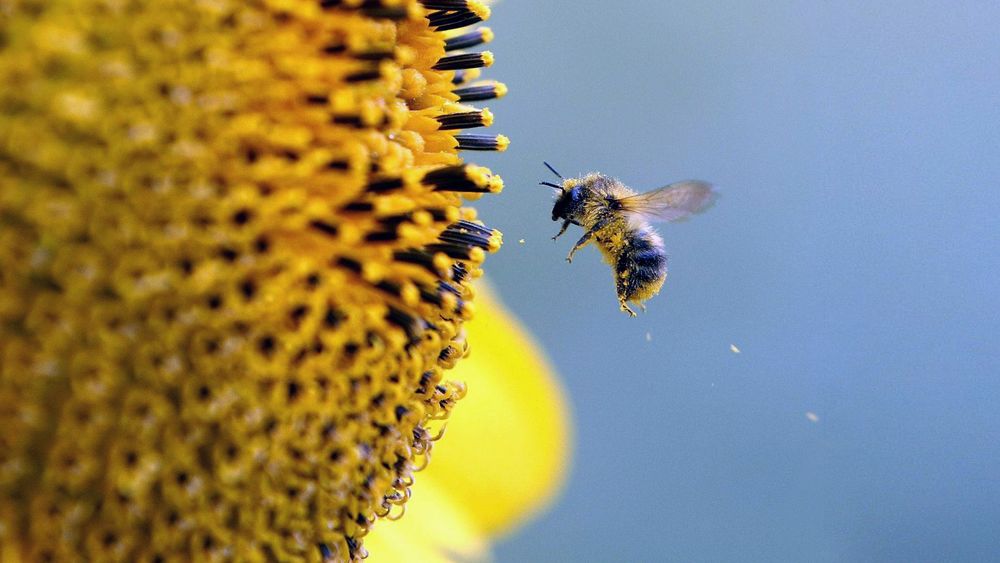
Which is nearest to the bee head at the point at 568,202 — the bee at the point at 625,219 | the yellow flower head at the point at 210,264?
the bee at the point at 625,219

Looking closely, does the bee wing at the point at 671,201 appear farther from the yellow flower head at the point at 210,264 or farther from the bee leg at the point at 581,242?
the yellow flower head at the point at 210,264

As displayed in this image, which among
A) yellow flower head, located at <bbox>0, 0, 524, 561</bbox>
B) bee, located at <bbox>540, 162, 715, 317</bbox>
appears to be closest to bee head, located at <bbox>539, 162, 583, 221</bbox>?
bee, located at <bbox>540, 162, 715, 317</bbox>

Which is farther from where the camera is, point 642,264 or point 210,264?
point 642,264

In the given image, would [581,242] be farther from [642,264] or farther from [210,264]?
[210,264]

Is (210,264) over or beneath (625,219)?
beneath

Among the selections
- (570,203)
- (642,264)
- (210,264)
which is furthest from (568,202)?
(210,264)

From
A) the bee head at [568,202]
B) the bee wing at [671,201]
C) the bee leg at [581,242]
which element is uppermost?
the bee wing at [671,201]

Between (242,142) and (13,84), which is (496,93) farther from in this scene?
(13,84)

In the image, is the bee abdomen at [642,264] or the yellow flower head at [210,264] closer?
the yellow flower head at [210,264]
